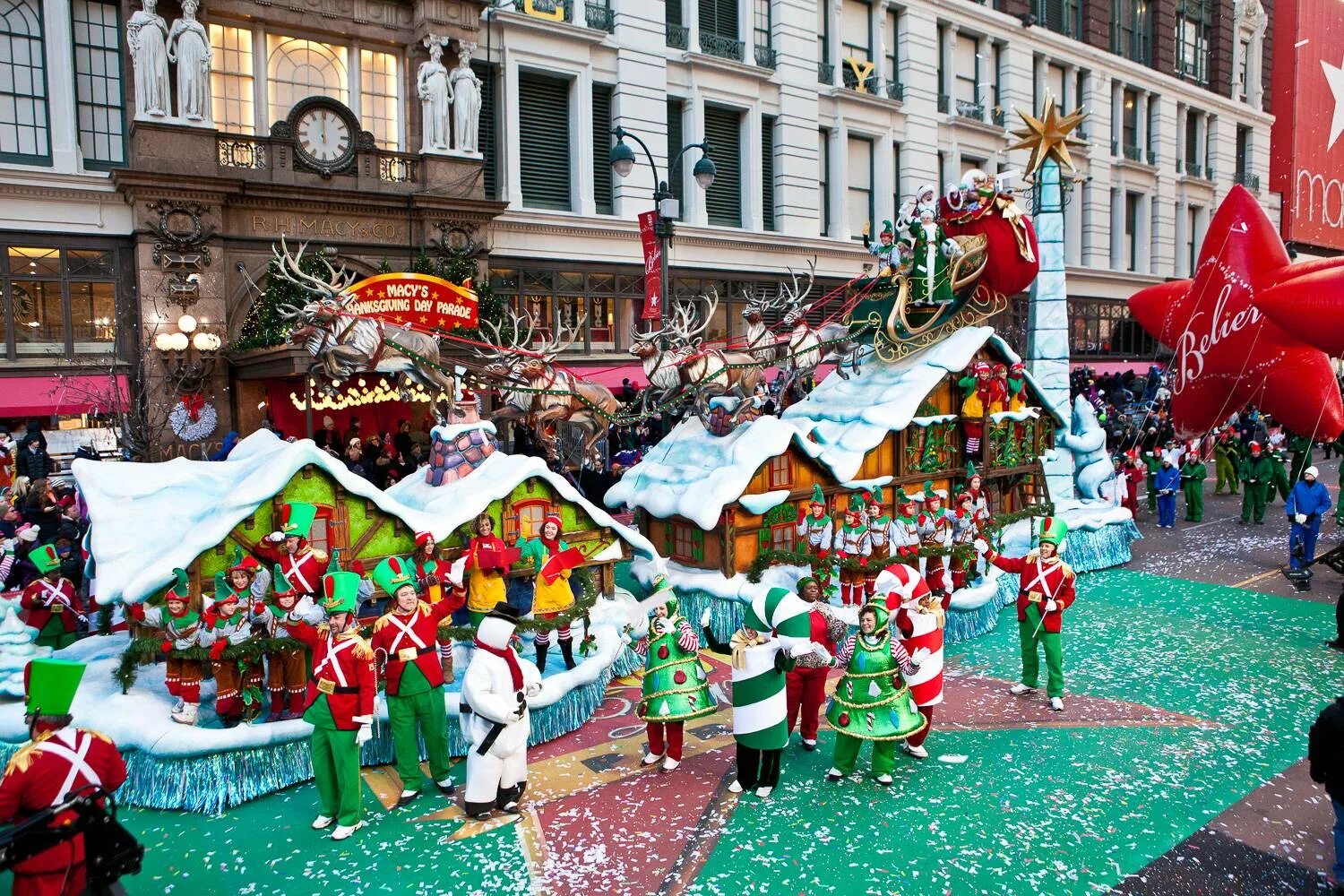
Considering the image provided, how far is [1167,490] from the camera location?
640 inches

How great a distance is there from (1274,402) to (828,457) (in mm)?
5046

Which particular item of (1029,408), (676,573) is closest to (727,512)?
(676,573)

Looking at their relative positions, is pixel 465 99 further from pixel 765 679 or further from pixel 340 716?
pixel 765 679

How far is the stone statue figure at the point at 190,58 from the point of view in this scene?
16.4 metres

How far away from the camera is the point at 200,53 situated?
16.6 meters

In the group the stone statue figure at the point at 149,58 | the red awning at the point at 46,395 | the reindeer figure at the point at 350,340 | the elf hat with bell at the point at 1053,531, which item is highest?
the stone statue figure at the point at 149,58

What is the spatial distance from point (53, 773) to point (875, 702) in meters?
5.01

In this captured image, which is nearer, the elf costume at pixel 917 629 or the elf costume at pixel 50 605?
the elf costume at pixel 917 629

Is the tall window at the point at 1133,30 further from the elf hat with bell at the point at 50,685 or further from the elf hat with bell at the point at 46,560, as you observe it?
the elf hat with bell at the point at 50,685

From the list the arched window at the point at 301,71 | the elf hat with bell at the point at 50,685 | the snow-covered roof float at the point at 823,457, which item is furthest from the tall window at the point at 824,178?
the elf hat with bell at the point at 50,685

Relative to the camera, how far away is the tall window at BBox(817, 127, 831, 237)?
Result: 1041 inches

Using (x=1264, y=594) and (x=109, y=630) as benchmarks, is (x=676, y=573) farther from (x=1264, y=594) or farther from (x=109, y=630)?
(x=1264, y=594)

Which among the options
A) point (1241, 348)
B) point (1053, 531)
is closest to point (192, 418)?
point (1053, 531)

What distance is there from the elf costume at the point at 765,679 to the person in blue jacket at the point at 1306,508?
8.77 m
